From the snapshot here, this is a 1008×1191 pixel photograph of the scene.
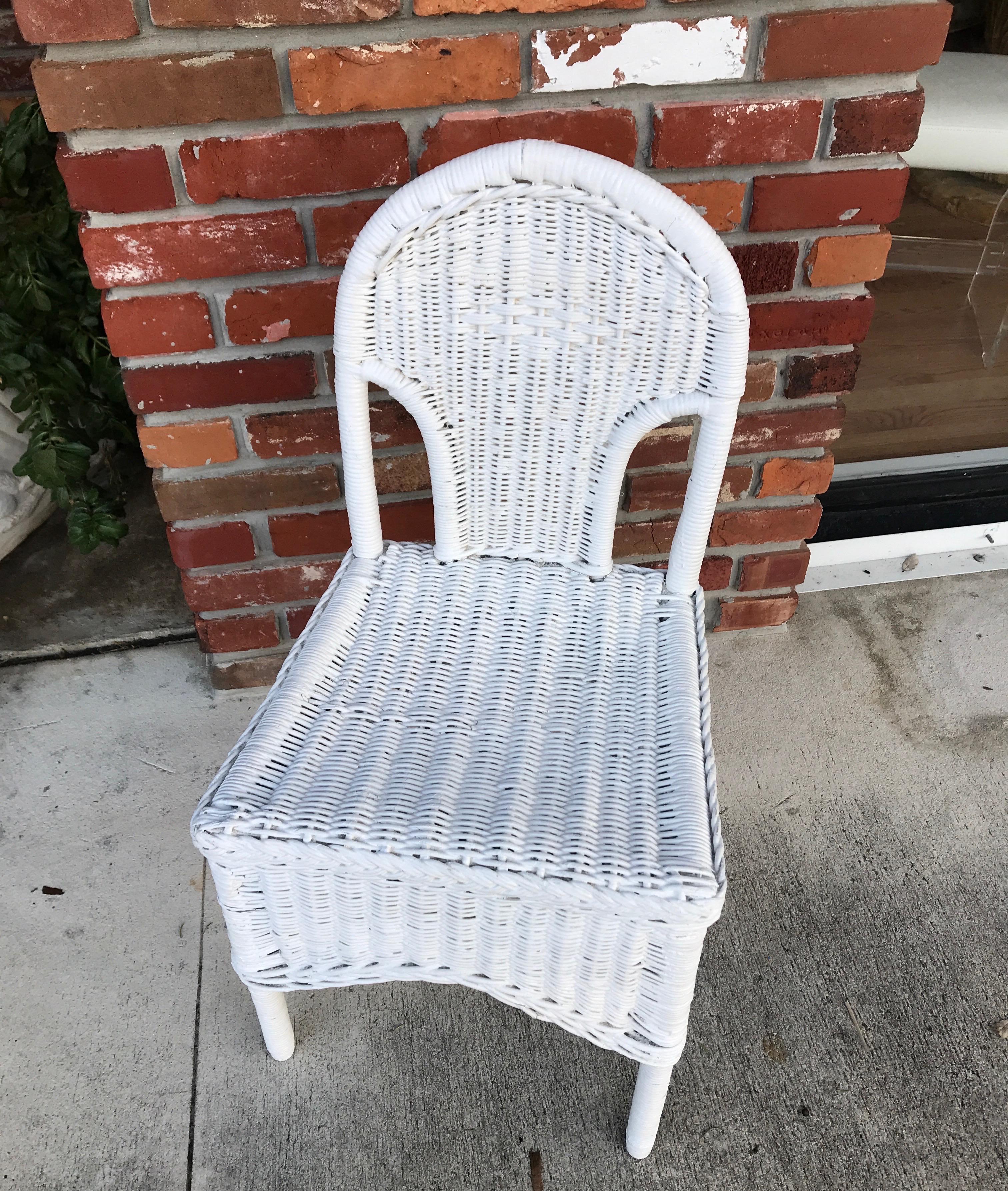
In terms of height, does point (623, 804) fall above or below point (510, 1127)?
above

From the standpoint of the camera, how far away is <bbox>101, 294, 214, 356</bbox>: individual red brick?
4.22ft

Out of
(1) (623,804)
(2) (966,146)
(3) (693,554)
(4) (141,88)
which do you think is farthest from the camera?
(2) (966,146)

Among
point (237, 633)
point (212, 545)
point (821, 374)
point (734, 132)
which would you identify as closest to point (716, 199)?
point (734, 132)

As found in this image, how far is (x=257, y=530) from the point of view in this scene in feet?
5.14

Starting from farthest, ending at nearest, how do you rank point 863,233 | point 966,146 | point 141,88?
point 966,146 → point 863,233 → point 141,88

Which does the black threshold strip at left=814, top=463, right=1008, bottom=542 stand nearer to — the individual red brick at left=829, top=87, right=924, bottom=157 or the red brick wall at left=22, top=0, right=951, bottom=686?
the red brick wall at left=22, top=0, right=951, bottom=686

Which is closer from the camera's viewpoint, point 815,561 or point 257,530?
point 257,530

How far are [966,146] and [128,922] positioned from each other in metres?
1.94

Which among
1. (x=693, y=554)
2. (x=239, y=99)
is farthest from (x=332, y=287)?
(x=693, y=554)

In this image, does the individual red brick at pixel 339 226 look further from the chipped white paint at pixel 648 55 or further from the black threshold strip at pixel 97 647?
the black threshold strip at pixel 97 647

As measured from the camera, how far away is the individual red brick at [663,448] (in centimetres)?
156

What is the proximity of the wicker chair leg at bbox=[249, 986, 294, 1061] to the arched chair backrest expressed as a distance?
57 cm

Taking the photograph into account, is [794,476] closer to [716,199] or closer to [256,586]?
[716,199]

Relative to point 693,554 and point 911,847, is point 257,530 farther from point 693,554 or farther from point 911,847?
point 911,847
